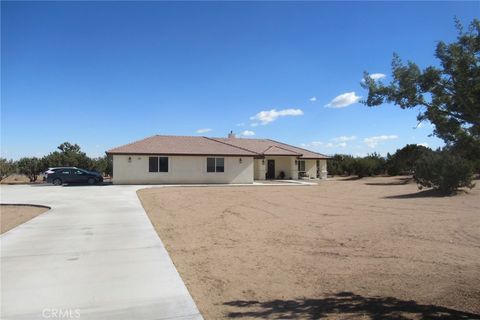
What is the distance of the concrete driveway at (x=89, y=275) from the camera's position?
5.39 m

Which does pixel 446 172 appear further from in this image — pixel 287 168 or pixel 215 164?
pixel 287 168

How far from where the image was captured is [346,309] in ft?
18.2

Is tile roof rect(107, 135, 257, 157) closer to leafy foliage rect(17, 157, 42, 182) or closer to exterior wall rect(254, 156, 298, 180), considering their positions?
exterior wall rect(254, 156, 298, 180)

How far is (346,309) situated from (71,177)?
104 ft

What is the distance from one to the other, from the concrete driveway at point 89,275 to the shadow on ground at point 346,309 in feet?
2.71

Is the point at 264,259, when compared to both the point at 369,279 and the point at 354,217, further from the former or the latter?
the point at 354,217

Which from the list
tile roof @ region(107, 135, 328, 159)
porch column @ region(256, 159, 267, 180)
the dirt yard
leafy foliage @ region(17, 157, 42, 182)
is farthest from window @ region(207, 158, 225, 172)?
the dirt yard

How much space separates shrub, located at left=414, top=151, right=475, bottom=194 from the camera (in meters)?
20.8

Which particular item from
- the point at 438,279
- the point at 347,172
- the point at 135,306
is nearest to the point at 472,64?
the point at 438,279

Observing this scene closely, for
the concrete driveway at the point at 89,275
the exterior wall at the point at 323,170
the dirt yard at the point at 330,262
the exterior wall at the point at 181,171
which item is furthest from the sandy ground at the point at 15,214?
the exterior wall at the point at 323,170

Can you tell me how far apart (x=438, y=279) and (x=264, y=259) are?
121 inches

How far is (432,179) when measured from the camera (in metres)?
21.9

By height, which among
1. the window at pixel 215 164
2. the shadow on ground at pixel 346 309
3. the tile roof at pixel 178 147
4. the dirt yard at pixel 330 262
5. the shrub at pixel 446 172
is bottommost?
the shadow on ground at pixel 346 309

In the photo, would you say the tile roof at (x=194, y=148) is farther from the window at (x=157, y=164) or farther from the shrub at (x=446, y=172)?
the shrub at (x=446, y=172)
